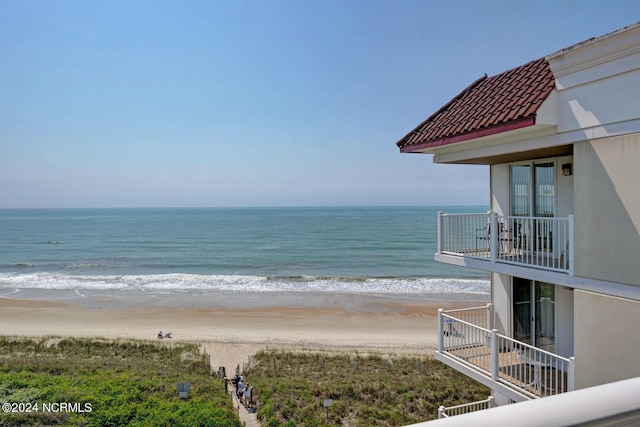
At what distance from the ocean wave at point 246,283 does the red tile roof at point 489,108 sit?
2514 cm

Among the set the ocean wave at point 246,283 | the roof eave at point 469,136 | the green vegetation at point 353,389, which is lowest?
the ocean wave at point 246,283

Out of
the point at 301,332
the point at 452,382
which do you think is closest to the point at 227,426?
the point at 452,382

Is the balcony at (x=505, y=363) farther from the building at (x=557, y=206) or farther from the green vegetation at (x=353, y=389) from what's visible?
the green vegetation at (x=353, y=389)

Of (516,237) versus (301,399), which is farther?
(301,399)

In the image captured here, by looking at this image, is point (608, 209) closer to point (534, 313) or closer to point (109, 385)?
point (534, 313)

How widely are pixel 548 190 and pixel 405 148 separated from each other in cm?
304

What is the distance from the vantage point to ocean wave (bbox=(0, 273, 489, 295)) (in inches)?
1377

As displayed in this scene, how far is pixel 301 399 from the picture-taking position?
45.1 feet

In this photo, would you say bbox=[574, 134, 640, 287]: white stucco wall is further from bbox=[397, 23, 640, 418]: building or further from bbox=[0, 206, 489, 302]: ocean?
bbox=[0, 206, 489, 302]: ocean

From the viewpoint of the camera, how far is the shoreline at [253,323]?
21.3m

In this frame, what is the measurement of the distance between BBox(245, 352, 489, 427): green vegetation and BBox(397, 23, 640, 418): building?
159 inches

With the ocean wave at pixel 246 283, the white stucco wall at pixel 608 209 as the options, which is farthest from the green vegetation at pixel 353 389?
the ocean wave at pixel 246 283

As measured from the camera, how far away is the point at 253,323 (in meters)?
25.8

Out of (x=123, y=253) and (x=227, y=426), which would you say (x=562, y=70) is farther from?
(x=123, y=253)
